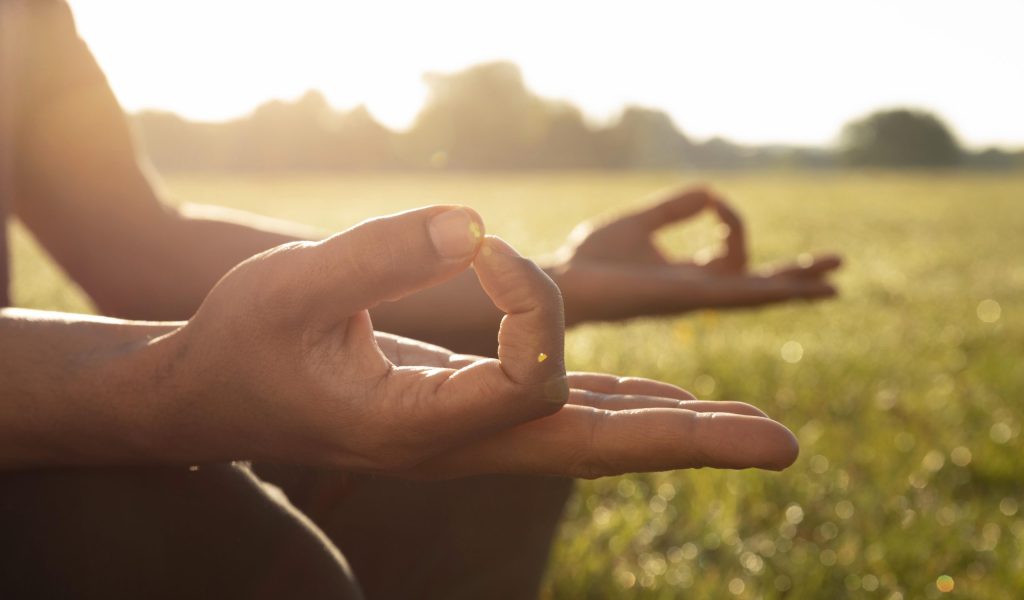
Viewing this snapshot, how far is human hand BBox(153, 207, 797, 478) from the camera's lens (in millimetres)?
1016

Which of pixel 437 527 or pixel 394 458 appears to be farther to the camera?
pixel 437 527

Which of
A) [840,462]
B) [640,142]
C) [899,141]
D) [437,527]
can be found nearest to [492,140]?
[640,142]

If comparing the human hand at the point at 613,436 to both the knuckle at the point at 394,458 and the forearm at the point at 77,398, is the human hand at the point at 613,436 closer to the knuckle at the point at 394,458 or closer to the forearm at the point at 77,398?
the knuckle at the point at 394,458

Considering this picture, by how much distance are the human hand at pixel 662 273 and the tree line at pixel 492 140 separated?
129 feet

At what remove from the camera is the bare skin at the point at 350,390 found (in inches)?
40.1

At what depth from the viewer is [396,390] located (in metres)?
1.08

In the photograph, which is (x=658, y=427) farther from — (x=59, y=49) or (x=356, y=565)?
(x=59, y=49)

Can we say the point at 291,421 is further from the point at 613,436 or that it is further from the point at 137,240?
the point at 137,240

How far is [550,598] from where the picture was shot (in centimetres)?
282

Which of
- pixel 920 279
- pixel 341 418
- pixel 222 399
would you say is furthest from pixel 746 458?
pixel 920 279

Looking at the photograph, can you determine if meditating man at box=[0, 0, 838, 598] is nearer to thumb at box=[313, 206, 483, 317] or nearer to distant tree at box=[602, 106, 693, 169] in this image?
thumb at box=[313, 206, 483, 317]

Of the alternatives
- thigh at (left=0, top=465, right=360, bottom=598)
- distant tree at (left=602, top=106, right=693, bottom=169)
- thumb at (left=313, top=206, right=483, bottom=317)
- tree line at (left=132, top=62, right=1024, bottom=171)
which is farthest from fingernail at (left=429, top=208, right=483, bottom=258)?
distant tree at (left=602, top=106, right=693, bottom=169)

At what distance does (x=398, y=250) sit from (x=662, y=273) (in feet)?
4.92

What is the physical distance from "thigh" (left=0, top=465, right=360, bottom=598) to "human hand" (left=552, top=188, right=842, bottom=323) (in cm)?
109
